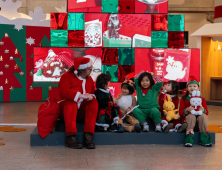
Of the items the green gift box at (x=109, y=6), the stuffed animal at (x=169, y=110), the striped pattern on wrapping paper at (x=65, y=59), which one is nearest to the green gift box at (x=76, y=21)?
the green gift box at (x=109, y=6)

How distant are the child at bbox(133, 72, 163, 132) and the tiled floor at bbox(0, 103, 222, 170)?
336 millimetres

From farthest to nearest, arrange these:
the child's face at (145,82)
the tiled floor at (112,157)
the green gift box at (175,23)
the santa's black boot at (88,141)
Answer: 1. the green gift box at (175,23)
2. the child's face at (145,82)
3. the santa's black boot at (88,141)
4. the tiled floor at (112,157)

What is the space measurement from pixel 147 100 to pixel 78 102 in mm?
861

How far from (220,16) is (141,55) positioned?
4.31m

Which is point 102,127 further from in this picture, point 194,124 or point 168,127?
Result: point 194,124

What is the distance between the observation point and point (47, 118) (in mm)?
3396

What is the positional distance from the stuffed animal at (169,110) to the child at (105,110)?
1.88ft

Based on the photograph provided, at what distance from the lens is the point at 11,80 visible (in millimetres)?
9023

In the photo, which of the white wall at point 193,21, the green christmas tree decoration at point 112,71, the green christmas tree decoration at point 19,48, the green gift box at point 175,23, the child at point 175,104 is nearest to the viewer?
the child at point 175,104

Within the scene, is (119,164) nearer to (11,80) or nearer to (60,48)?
(60,48)

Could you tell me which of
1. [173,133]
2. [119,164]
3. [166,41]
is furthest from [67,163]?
[166,41]

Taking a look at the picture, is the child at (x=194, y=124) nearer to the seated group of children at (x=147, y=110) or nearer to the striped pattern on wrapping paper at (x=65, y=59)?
the seated group of children at (x=147, y=110)

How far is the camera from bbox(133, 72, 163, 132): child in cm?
355

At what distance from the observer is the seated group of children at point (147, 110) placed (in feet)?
11.4
